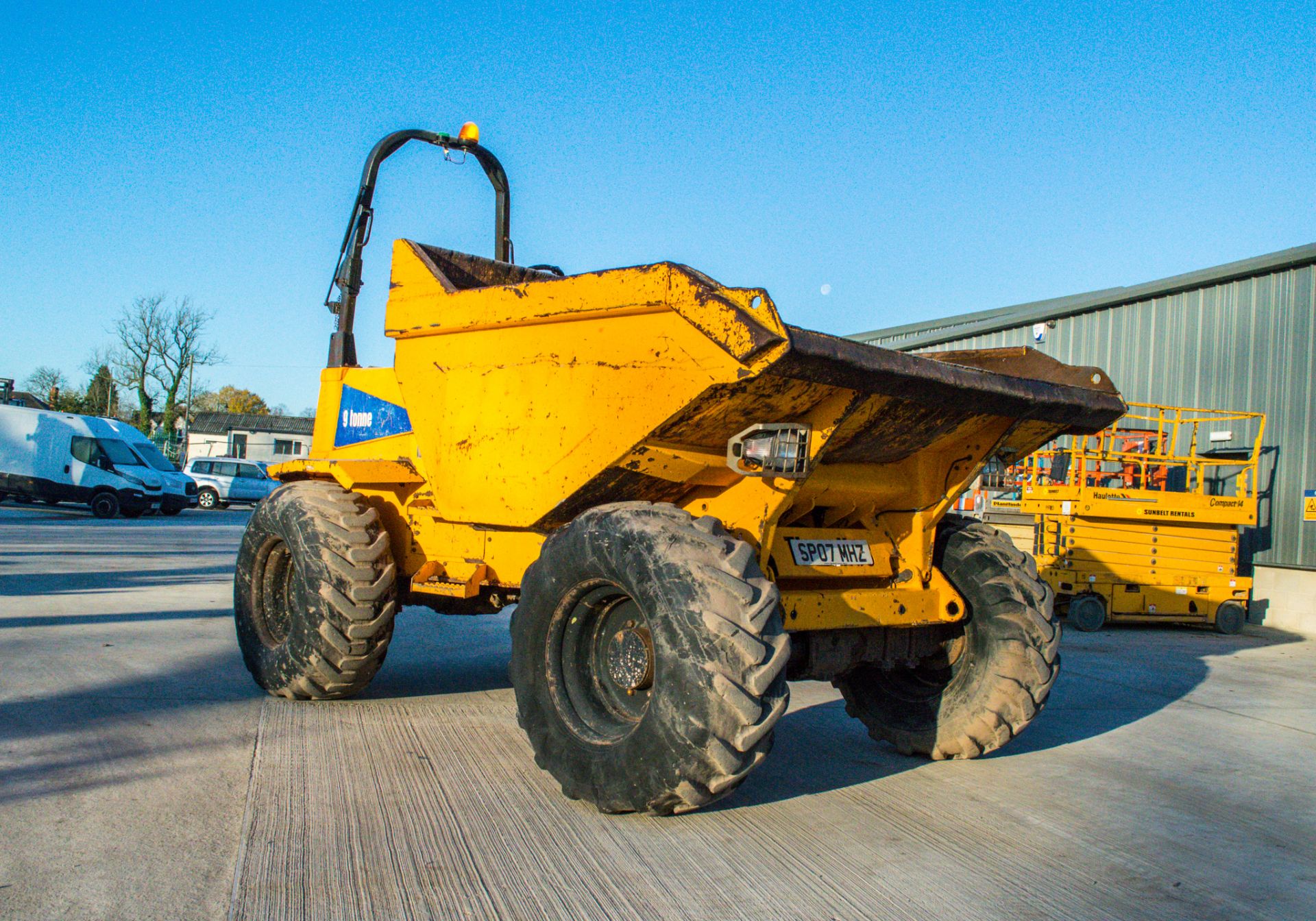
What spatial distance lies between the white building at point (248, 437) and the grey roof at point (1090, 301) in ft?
173

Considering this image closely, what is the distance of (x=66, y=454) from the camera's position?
2406 cm

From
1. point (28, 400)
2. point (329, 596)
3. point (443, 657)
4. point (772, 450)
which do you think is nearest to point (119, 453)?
point (443, 657)

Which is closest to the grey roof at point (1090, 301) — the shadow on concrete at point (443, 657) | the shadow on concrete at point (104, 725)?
the shadow on concrete at point (443, 657)

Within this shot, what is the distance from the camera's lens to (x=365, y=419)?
227 inches

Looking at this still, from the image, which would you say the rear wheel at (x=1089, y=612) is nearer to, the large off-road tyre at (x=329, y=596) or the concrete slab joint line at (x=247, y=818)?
the large off-road tyre at (x=329, y=596)

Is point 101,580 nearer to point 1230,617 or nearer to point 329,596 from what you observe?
point 329,596

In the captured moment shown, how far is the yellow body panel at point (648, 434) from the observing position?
359cm

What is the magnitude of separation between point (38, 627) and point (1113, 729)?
7537 millimetres

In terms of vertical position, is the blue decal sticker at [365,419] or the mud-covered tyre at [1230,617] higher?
the blue decal sticker at [365,419]

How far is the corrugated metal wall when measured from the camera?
12.4m

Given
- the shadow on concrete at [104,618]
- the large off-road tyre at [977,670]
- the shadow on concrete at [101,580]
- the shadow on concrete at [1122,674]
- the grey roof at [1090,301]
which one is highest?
the grey roof at [1090,301]

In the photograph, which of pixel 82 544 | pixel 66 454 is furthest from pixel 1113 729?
pixel 66 454

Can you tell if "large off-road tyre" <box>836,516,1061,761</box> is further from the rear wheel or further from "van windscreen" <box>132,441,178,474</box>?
"van windscreen" <box>132,441,178,474</box>

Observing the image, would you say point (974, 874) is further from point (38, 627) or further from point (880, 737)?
point (38, 627)
